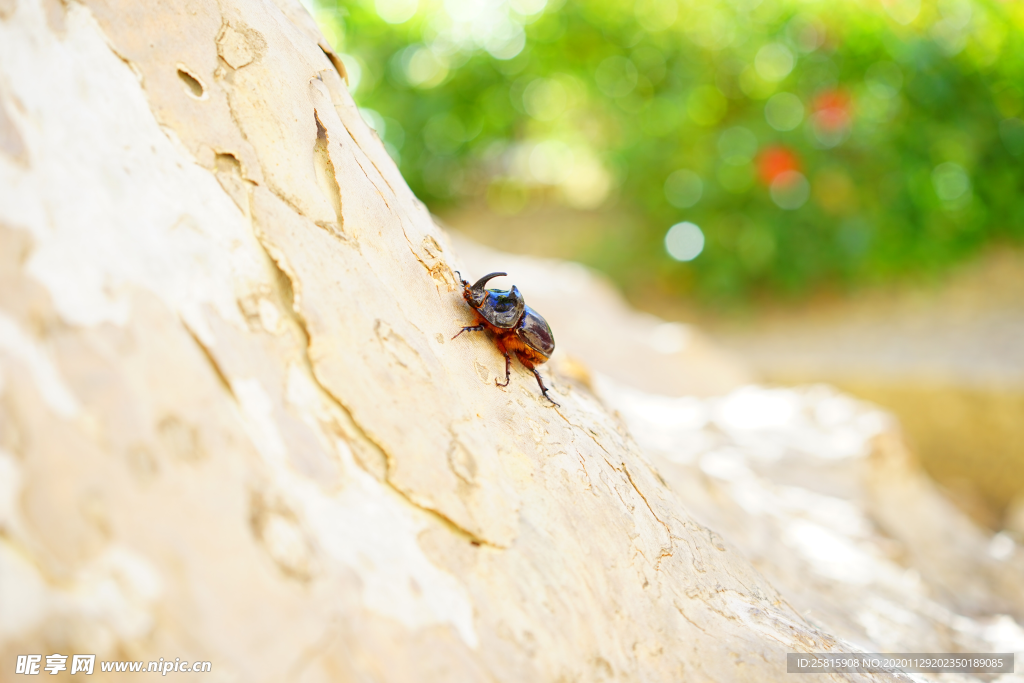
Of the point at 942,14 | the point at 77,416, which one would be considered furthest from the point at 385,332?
the point at 942,14

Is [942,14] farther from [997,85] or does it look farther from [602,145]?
[602,145]

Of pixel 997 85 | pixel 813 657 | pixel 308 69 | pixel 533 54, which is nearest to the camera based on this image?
pixel 813 657

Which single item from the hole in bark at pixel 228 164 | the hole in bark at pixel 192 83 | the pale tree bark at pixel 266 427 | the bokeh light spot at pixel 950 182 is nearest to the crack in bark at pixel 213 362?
the pale tree bark at pixel 266 427

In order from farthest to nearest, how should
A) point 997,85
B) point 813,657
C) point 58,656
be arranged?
point 997,85, point 813,657, point 58,656

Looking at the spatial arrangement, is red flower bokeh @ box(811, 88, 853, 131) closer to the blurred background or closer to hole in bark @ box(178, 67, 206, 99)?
the blurred background

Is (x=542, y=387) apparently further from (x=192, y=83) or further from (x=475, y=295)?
(x=192, y=83)

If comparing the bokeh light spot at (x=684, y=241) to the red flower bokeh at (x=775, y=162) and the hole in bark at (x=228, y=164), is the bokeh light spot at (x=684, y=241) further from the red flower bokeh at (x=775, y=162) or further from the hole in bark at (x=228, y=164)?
the hole in bark at (x=228, y=164)

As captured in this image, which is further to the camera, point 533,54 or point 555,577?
A: point 533,54
